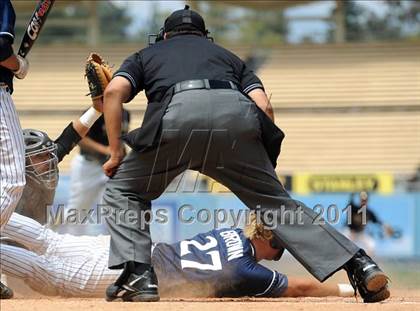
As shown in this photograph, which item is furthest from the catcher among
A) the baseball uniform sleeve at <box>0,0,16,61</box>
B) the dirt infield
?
the baseball uniform sleeve at <box>0,0,16,61</box>

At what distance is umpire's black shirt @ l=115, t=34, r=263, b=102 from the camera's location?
4992 millimetres

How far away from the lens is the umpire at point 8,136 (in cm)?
466

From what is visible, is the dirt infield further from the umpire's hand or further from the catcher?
the catcher

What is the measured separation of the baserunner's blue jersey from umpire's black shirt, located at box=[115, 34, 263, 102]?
98 centimetres

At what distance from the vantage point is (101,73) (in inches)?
225

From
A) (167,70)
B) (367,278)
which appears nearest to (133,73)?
(167,70)

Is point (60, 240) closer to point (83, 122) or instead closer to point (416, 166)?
point (83, 122)

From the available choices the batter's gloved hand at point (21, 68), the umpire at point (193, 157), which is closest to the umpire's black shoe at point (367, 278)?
the umpire at point (193, 157)

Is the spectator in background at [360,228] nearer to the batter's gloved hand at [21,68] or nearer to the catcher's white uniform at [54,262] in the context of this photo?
the catcher's white uniform at [54,262]

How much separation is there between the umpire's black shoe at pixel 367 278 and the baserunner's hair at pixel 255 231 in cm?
57

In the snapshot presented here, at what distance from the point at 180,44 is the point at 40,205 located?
6.25 ft

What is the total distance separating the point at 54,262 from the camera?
18.2 ft

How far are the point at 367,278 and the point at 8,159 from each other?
2.04 metres

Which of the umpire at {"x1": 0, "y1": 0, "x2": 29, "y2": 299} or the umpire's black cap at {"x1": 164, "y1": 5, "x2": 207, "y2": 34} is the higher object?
the umpire's black cap at {"x1": 164, "y1": 5, "x2": 207, "y2": 34}
